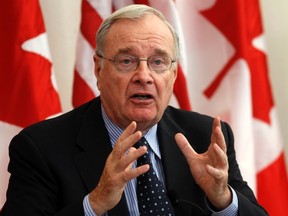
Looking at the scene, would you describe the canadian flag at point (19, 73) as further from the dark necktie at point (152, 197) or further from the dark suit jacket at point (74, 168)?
the dark necktie at point (152, 197)

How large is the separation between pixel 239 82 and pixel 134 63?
1252mm

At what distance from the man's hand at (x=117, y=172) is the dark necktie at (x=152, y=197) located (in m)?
0.22

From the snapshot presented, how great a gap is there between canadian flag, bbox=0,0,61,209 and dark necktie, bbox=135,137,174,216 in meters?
0.90

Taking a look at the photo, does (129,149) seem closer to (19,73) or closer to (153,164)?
(153,164)

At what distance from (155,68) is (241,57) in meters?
1.22

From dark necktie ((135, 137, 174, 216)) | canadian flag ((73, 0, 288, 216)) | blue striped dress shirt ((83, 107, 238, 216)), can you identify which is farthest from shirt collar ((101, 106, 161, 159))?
canadian flag ((73, 0, 288, 216))

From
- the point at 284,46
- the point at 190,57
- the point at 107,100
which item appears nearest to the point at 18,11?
the point at 107,100

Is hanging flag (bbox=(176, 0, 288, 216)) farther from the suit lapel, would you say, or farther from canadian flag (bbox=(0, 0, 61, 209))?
the suit lapel

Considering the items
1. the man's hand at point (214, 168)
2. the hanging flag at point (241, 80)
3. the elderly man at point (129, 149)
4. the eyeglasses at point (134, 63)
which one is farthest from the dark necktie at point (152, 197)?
the hanging flag at point (241, 80)

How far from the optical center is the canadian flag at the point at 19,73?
2.87 m

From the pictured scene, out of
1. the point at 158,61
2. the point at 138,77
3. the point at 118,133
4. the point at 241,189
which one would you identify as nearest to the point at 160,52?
the point at 158,61

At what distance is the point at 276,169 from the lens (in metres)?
3.46

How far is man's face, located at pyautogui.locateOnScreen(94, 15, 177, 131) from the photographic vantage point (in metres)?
2.20

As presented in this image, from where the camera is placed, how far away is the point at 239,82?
3.38 metres
